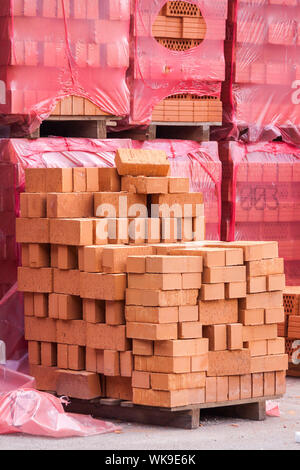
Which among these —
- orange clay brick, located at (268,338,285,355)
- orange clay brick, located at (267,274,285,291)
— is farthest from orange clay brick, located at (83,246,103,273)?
orange clay brick, located at (268,338,285,355)

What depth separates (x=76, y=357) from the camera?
338 inches

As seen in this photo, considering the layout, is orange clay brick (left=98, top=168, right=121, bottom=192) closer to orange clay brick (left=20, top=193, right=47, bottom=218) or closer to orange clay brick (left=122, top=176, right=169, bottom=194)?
orange clay brick (left=122, top=176, right=169, bottom=194)

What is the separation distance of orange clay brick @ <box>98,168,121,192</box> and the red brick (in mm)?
1057

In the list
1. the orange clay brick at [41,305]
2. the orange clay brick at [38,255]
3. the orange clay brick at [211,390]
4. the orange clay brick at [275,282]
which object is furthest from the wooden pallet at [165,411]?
the orange clay brick at [38,255]

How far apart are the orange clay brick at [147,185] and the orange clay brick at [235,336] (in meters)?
1.31

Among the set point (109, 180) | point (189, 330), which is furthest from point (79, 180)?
point (189, 330)

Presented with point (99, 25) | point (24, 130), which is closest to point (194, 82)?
point (99, 25)

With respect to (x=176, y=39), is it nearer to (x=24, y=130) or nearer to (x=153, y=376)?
(x=24, y=130)

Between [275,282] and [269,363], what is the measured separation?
0.61 metres

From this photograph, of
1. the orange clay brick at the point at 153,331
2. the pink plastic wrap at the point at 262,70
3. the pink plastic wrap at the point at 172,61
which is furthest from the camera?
the pink plastic wrap at the point at 262,70

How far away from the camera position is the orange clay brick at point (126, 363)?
27.0 ft

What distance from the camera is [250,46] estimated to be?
36.0 feet

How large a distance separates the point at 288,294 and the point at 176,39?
2.57 metres

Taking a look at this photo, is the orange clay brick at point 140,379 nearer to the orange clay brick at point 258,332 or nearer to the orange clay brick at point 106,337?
the orange clay brick at point 106,337
